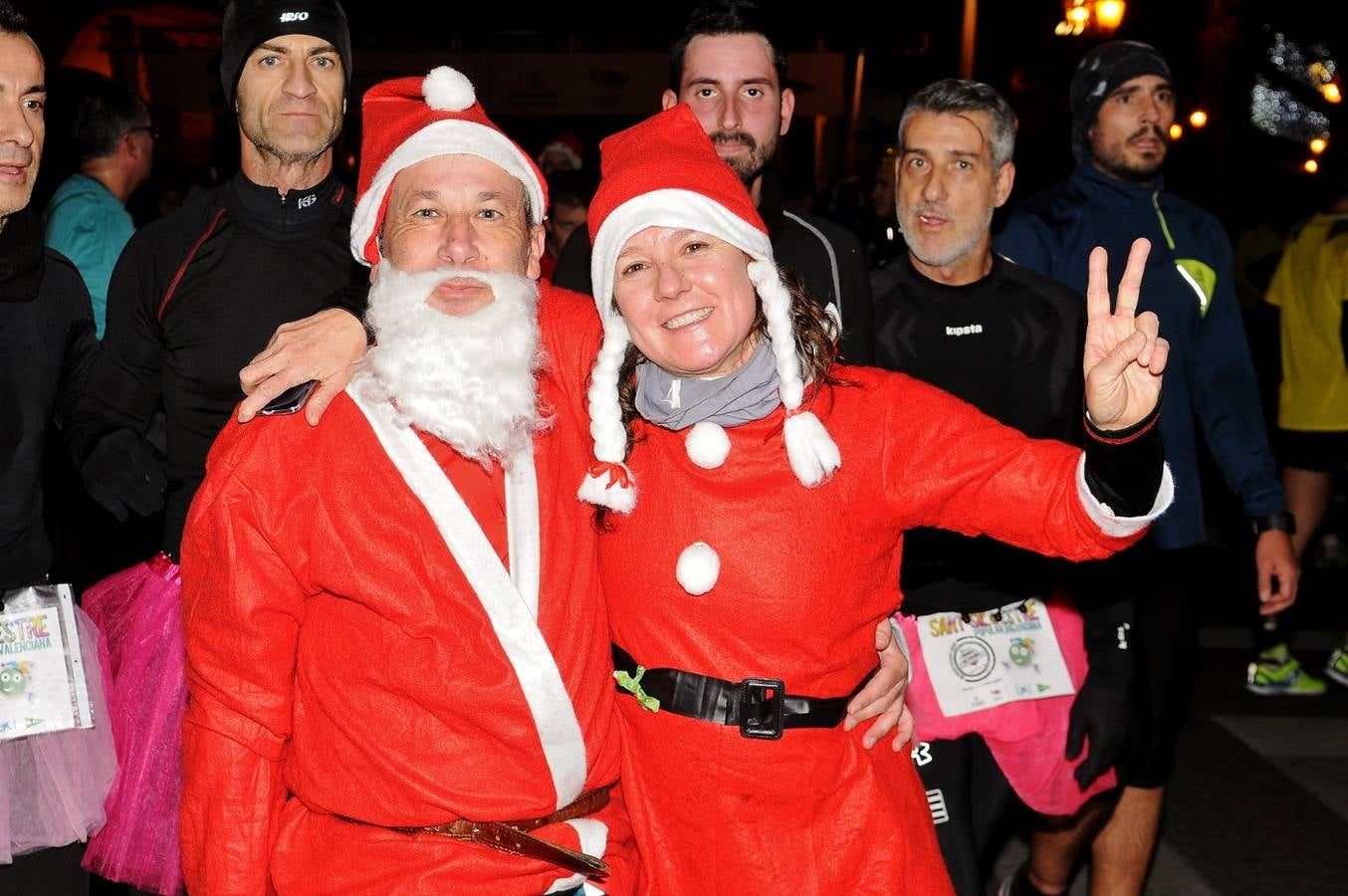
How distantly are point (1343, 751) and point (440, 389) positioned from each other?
477 centimetres

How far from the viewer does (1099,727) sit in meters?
3.32

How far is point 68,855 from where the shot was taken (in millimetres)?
2992

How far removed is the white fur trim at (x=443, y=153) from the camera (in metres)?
2.69

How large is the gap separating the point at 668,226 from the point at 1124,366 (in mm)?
875

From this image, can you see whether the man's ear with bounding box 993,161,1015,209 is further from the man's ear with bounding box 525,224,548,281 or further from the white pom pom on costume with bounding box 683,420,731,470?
the white pom pom on costume with bounding box 683,420,731,470

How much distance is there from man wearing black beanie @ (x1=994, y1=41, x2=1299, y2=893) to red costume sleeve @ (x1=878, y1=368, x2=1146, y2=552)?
1602 millimetres

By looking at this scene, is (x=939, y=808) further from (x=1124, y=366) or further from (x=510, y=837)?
(x=1124, y=366)

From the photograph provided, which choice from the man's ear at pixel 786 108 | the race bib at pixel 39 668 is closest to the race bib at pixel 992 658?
the man's ear at pixel 786 108

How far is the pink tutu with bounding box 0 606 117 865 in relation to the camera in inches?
112

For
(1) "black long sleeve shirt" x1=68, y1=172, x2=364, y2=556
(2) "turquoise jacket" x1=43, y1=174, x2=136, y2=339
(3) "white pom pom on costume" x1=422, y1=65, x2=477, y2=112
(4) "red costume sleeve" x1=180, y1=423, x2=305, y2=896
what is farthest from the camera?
(2) "turquoise jacket" x1=43, y1=174, x2=136, y2=339

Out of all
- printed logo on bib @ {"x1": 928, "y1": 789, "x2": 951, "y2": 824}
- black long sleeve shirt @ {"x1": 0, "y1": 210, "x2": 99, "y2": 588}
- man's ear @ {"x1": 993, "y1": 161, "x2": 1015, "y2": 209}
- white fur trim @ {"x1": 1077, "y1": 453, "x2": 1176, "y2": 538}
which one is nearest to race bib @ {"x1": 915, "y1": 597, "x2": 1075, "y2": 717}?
printed logo on bib @ {"x1": 928, "y1": 789, "x2": 951, "y2": 824}

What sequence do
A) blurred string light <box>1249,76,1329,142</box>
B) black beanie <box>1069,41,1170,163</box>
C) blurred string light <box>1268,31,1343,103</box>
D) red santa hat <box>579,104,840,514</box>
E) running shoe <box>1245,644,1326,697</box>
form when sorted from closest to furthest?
1. red santa hat <box>579,104,840,514</box>
2. black beanie <box>1069,41,1170,163</box>
3. running shoe <box>1245,644,1326,697</box>
4. blurred string light <box>1268,31,1343,103</box>
5. blurred string light <box>1249,76,1329,142</box>

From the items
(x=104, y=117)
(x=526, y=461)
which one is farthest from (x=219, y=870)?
(x=104, y=117)

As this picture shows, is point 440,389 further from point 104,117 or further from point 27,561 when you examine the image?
point 104,117
